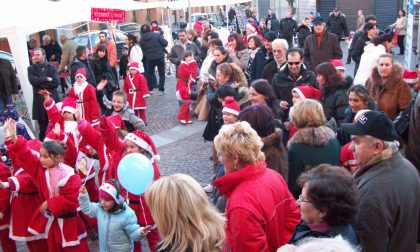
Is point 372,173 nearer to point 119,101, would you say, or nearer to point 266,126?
point 266,126

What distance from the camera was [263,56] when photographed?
8.54m

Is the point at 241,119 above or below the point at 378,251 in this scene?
above

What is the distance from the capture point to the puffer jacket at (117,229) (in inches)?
170

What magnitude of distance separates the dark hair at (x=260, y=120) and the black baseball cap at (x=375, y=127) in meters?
0.97

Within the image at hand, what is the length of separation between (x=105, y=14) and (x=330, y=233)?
1223 cm

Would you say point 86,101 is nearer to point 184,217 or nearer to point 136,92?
point 136,92

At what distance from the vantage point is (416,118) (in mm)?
4441

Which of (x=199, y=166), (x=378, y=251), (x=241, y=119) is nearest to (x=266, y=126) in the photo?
(x=241, y=119)

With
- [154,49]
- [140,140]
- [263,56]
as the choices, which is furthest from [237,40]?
[140,140]

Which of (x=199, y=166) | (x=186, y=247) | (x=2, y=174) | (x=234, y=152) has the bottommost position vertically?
(x=199, y=166)

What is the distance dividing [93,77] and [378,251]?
870cm

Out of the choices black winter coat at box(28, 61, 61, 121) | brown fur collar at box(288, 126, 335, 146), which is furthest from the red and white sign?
brown fur collar at box(288, 126, 335, 146)

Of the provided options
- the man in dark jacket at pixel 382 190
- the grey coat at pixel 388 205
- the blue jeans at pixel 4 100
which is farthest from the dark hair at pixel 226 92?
the blue jeans at pixel 4 100

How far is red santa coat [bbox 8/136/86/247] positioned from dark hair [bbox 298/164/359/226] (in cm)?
281
